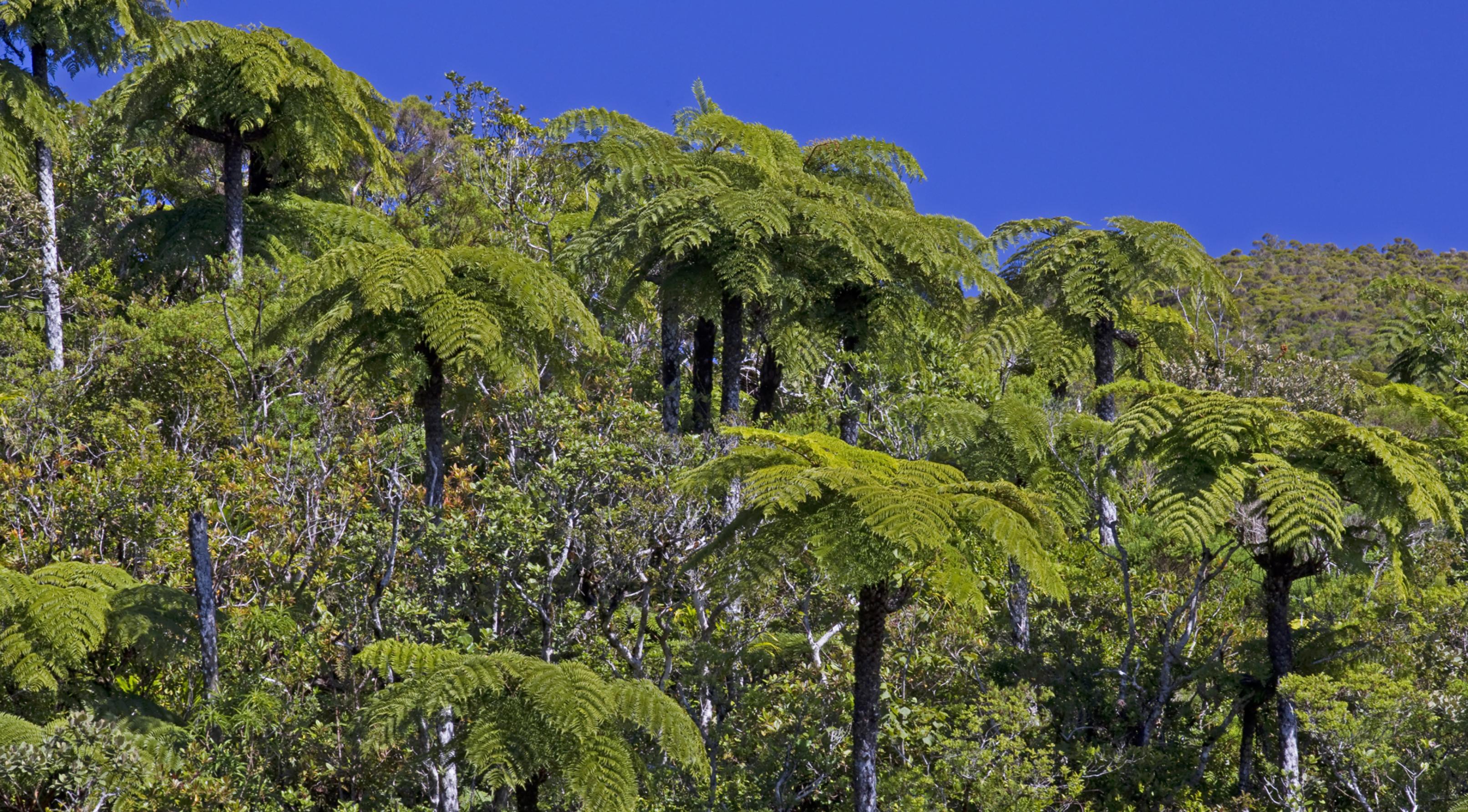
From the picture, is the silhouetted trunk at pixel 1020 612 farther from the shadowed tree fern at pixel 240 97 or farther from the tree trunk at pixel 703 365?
the shadowed tree fern at pixel 240 97

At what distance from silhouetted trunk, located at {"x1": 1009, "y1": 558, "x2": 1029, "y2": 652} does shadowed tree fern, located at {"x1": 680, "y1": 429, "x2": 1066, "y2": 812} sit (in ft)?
9.97

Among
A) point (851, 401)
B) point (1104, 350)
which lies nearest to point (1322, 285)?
point (1104, 350)

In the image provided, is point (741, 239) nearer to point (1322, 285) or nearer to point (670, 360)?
point (670, 360)

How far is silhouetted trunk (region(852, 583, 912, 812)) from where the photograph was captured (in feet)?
22.6

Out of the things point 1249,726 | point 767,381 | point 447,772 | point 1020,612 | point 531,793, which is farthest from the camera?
point 767,381

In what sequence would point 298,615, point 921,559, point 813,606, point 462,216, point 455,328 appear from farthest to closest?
point 462,216 → point 813,606 → point 298,615 → point 455,328 → point 921,559

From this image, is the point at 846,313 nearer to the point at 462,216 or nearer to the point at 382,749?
the point at 382,749

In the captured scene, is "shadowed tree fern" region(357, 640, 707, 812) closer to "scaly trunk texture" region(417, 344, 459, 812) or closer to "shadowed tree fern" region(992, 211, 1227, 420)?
"scaly trunk texture" region(417, 344, 459, 812)

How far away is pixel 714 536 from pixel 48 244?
33.7ft

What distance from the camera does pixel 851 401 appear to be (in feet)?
35.9

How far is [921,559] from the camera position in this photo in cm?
675

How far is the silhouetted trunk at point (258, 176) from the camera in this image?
18.8m

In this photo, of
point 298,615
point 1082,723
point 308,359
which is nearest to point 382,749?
point 298,615

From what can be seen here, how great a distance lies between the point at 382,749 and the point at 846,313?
5.65 meters
